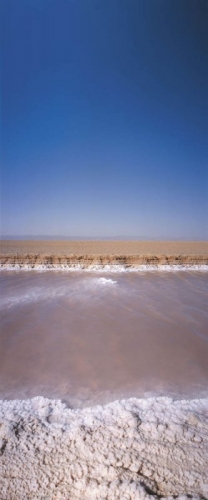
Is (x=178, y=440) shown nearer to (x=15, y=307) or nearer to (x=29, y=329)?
(x=29, y=329)

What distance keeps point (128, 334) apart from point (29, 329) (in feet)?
5.01

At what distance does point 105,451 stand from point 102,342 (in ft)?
6.43

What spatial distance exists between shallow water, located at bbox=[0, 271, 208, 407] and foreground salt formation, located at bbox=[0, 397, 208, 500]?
0.29m

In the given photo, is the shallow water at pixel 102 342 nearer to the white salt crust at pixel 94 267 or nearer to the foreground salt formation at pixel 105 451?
the foreground salt formation at pixel 105 451

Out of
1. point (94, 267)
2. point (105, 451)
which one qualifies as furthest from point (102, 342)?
point (94, 267)

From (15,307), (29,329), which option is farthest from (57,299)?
(29,329)

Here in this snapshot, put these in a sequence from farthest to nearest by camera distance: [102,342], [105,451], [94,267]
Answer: [94,267]
[102,342]
[105,451]

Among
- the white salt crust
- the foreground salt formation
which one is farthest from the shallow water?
the white salt crust

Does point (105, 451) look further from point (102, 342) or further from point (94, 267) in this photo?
point (94, 267)

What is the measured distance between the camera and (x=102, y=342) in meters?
3.82

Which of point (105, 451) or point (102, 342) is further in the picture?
point (102, 342)

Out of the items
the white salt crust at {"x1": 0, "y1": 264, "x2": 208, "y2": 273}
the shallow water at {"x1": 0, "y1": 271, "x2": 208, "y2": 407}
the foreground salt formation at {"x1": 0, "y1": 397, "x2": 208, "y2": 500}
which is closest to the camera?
the foreground salt formation at {"x1": 0, "y1": 397, "x2": 208, "y2": 500}

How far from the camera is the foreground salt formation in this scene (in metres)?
1.61

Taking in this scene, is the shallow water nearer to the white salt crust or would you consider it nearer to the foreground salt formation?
the foreground salt formation
